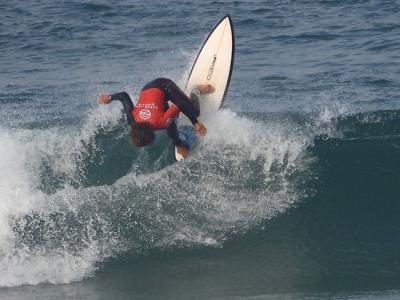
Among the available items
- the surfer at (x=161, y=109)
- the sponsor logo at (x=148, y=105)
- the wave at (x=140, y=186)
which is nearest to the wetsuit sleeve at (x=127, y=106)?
the surfer at (x=161, y=109)

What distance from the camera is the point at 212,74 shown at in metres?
10.4

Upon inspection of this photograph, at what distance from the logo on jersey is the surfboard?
852 millimetres

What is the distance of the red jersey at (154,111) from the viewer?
9.02 m

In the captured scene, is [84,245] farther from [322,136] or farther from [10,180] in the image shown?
[322,136]

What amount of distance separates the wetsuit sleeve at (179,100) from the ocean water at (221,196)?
0.95 meters

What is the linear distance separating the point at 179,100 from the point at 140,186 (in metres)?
1.22

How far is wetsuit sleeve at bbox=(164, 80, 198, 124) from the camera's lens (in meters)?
9.22

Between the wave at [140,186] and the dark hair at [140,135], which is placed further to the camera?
the wave at [140,186]

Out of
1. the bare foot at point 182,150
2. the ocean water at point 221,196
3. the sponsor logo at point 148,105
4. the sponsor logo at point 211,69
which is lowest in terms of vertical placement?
the ocean water at point 221,196

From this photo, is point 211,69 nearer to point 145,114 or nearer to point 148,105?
point 148,105

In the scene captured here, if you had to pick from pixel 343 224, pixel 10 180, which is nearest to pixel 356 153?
pixel 343 224

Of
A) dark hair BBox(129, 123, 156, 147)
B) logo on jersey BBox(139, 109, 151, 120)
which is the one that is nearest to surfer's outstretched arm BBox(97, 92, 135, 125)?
logo on jersey BBox(139, 109, 151, 120)

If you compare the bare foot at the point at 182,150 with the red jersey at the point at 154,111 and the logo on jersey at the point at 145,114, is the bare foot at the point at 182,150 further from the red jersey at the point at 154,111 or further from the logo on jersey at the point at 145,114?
the logo on jersey at the point at 145,114

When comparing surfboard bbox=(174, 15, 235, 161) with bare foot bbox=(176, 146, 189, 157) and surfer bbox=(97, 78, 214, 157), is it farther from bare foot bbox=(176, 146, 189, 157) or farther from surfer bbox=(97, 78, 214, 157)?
surfer bbox=(97, 78, 214, 157)
